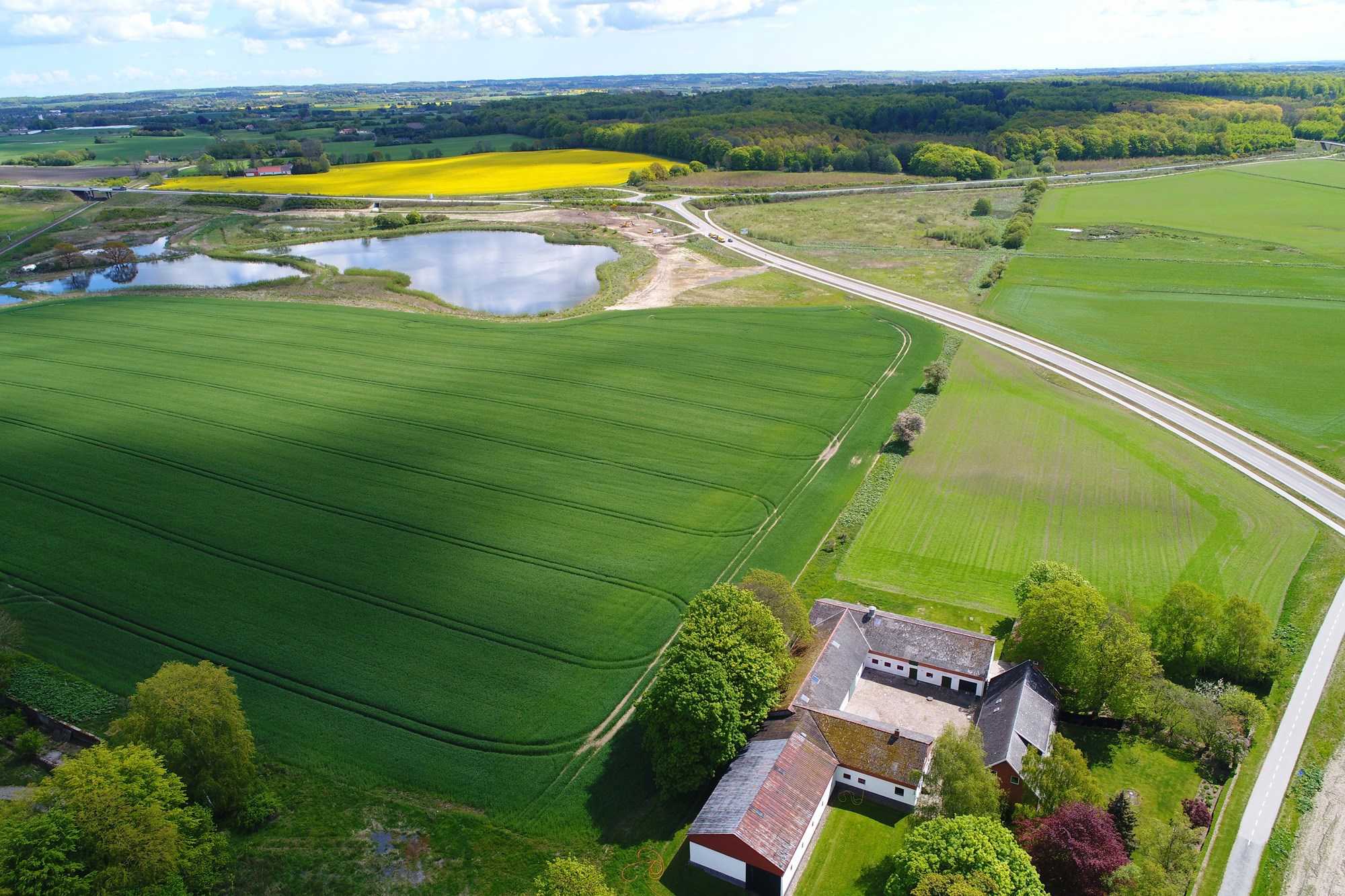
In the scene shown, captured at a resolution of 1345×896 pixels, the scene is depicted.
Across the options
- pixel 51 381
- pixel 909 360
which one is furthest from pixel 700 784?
pixel 51 381

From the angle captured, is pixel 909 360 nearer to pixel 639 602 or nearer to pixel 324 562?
pixel 639 602

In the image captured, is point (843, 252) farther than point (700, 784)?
Yes

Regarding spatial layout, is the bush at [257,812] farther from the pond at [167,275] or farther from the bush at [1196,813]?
the pond at [167,275]

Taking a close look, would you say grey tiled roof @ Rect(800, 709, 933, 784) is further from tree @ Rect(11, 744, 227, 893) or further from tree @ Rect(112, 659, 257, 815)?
tree @ Rect(11, 744, 227, 893)

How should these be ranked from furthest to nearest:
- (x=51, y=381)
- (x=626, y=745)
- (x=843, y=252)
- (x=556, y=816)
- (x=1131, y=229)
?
1. (x=1131, y=229)
2. (x=843, y=252)
3. (x=51, y=381)
4. (x=626, y=745)
5. (x=556, y=816)

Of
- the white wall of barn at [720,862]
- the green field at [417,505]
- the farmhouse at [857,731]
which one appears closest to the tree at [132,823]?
the green field at [417,505]

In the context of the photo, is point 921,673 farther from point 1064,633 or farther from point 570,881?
point 570,881

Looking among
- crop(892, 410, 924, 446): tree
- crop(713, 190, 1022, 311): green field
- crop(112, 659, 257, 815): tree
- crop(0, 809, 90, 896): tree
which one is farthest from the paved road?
crop(0, 809, 90, 896): tree
